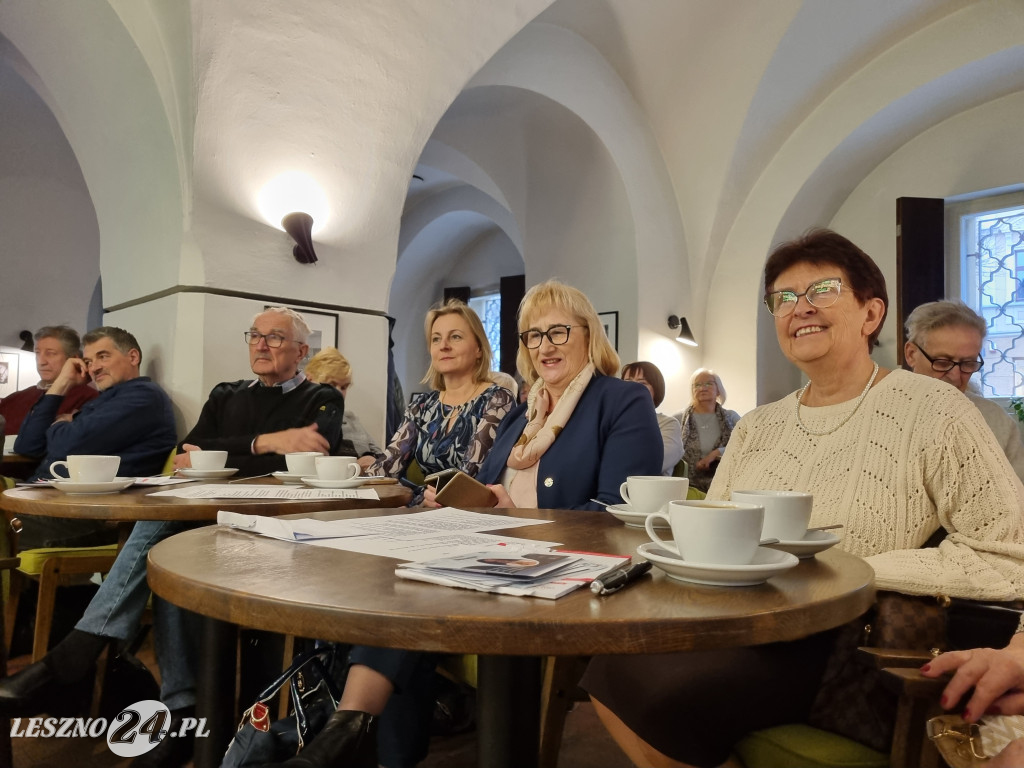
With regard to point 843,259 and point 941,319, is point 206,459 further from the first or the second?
point 941,319

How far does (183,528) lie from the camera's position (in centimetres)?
217

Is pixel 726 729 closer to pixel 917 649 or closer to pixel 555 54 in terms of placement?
pixel 917 649

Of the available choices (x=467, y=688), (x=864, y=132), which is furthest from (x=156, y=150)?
(x=864, y=132)

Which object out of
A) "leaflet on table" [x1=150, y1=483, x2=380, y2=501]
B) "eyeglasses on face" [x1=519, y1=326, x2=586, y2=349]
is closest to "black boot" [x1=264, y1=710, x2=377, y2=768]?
"leaflet on table" [x1=150, y1=483, x2=380, y2=501]

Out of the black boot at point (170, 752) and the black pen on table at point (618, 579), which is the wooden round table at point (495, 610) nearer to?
the black pen on table at point (618, 579)

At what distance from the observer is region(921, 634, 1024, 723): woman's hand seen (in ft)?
3.10

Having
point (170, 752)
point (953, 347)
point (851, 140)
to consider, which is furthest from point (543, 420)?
Answer: point (851, 140)

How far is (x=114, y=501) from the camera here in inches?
64.5

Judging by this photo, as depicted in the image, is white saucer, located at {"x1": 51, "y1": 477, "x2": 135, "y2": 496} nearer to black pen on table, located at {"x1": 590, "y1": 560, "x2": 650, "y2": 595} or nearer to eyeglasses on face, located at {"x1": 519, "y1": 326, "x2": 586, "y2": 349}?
eyeglasses on face, located at {"x1": 519, "y1": 326, "x2": 586, "y2": 349}

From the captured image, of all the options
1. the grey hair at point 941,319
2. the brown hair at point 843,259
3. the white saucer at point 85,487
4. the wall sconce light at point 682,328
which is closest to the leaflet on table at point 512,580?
the brown hair at point 843,259

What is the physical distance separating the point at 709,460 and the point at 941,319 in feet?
9.53

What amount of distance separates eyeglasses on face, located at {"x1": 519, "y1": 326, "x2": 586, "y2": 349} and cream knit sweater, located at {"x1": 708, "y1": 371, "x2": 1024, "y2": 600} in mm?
837

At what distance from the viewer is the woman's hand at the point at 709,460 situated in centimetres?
530

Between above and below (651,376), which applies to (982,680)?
below
